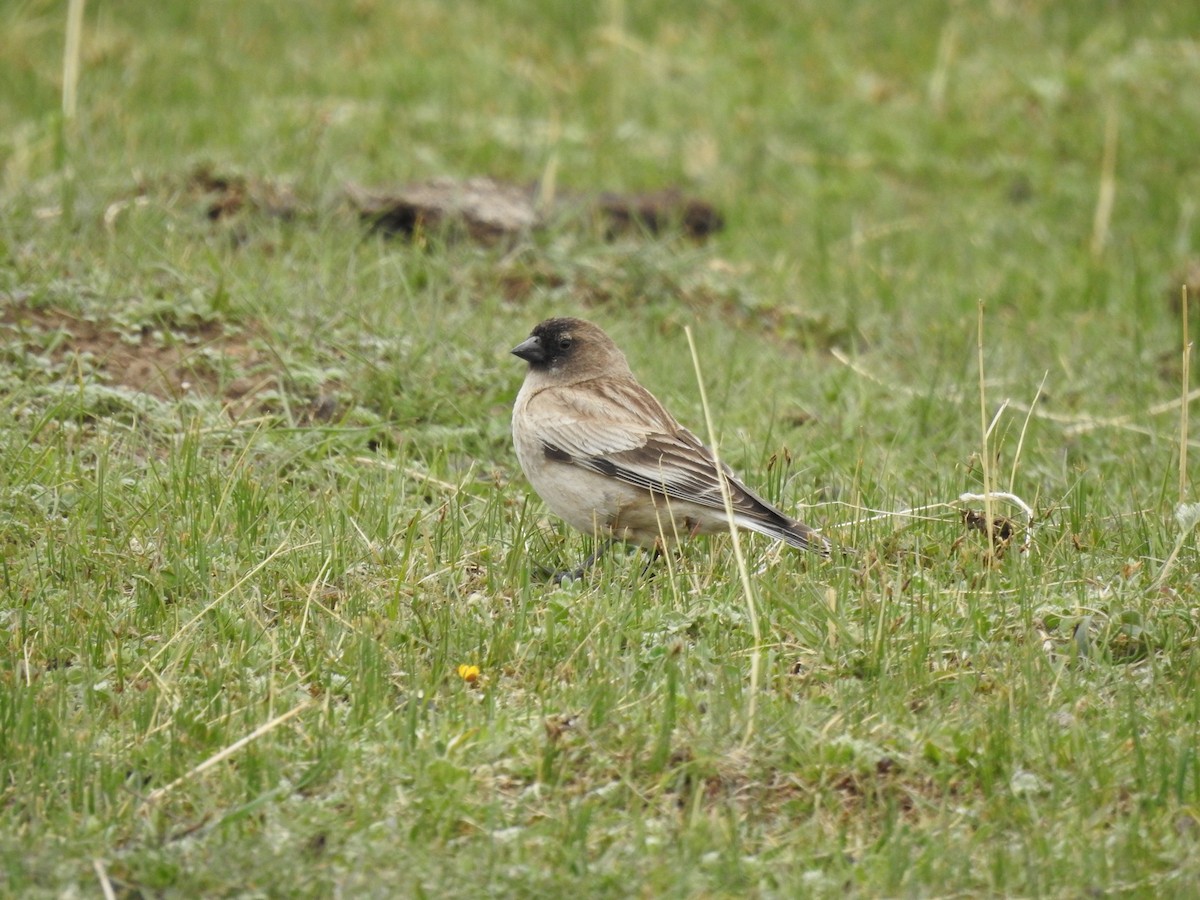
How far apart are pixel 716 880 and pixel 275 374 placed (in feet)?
14.2

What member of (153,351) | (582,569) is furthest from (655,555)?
(153,351)

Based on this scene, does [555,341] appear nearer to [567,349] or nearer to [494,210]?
[567,349]

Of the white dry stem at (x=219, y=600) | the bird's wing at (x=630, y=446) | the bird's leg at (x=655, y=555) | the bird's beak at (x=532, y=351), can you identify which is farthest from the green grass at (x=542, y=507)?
the bird's beak at (x=532, y=351)

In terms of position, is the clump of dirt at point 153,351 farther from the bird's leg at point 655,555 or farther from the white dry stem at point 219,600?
the bird's leg at point 655,555

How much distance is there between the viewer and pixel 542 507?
286 inches

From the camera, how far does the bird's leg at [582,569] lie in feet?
20.4

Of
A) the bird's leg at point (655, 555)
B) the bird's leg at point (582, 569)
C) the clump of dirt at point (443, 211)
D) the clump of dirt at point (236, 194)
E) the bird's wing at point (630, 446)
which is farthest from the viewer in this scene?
the clump of dirt at point (443, 211)

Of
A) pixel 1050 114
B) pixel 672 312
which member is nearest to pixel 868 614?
pixel 672 312

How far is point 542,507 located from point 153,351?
2.23 metres

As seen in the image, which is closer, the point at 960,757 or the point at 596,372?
→ the point at 960,757

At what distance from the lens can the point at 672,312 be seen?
32.7ft

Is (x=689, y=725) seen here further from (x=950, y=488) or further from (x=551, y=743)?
(x=950, y=488)

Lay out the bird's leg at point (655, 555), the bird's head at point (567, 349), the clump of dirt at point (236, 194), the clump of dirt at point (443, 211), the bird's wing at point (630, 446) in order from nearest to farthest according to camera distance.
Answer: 1. the bird's leg at point (655, 555)
2. the bird's wing at point (630, 446)
3. the bird's head at point (567, 349)
4. the clump of dirt at point (236, 194)
5. the clump of dirt at point (443, 211)

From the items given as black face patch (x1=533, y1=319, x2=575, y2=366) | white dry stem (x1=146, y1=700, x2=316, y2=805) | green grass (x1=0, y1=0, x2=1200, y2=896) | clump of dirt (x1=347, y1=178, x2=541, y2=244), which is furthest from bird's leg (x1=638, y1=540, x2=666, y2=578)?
clump of dirt (x1=347, y1=178, x2=541, y2=244)
